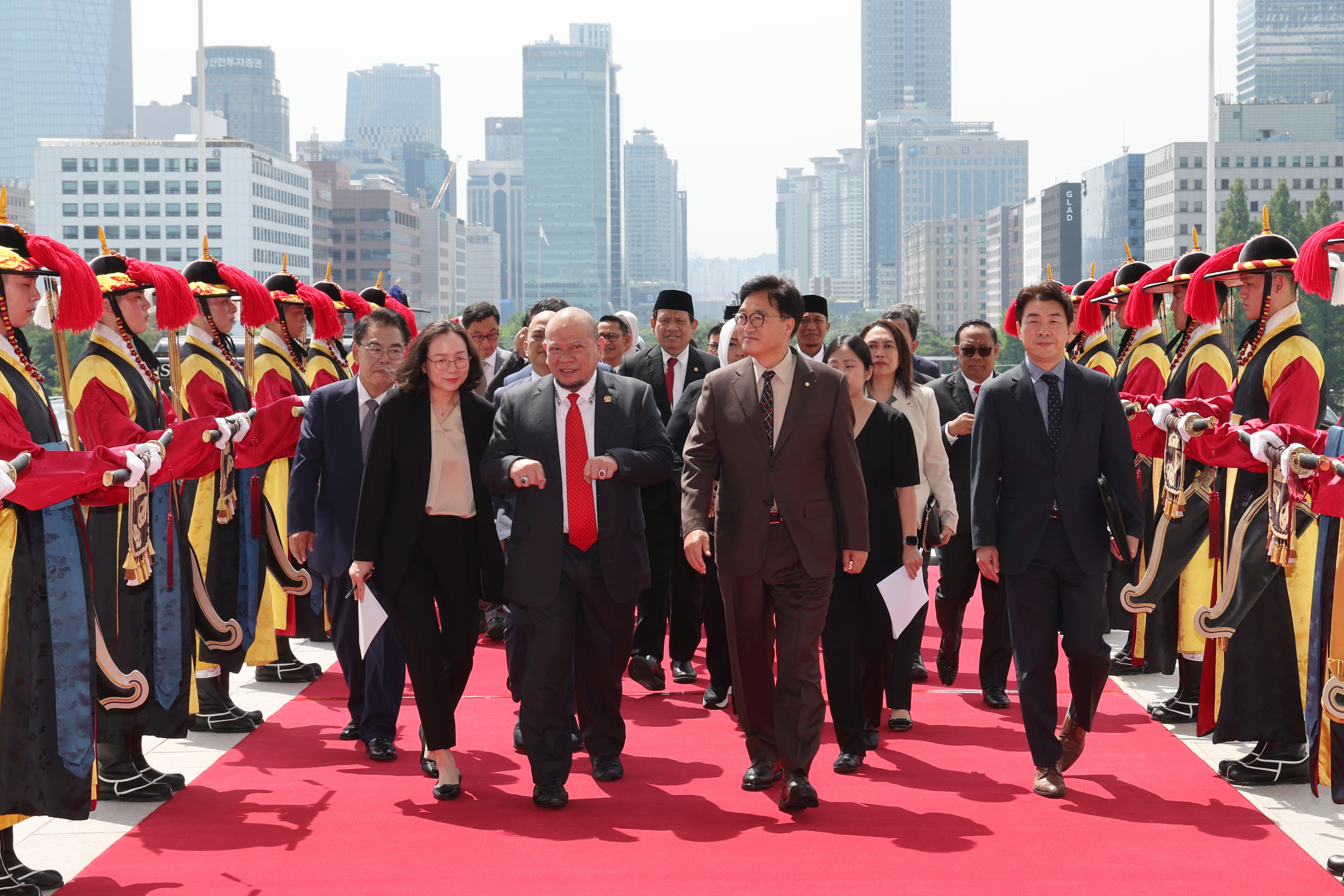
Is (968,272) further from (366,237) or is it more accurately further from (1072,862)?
(1072,862)

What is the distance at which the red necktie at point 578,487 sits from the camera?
A: 507 centimetres

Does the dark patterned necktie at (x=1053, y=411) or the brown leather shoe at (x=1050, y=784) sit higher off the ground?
the dark patterned necktie at (x=1053, y=411)

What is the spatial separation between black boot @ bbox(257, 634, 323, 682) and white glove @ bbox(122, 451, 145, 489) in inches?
105

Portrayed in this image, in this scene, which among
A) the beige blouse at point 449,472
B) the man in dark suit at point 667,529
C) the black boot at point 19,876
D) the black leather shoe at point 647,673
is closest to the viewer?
the black boot at point 19,876

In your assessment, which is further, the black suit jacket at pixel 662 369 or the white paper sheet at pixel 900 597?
the black suit jacket at pixel 662 369

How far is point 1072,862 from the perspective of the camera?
4301 millimetres

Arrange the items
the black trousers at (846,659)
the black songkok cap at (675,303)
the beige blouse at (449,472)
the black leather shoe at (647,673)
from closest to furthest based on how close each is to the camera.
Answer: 1. the beige blouse at (449,472)
2. the black trousers at (846,659)
3. the black leather shoe at (647,673)
4. the black songkok cap at (675,303)

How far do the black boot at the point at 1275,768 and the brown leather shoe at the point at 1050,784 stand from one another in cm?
70

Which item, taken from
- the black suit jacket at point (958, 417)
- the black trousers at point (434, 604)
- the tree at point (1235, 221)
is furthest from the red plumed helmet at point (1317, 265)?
the tree at point (1235, 221)

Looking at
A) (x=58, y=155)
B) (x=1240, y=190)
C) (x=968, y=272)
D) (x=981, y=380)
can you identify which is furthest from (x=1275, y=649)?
(x=968, y=272)

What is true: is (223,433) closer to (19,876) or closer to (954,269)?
(19,876)

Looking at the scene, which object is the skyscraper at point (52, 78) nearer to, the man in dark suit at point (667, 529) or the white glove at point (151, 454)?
the man in dark suit at point (667, 529)

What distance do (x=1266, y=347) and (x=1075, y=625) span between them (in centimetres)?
137

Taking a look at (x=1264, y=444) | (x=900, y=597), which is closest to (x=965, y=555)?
(x=900, y=597)
